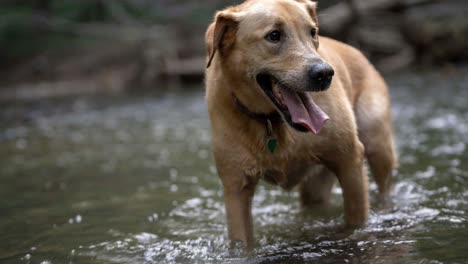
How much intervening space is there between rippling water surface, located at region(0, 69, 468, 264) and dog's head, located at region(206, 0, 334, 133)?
3.06ft

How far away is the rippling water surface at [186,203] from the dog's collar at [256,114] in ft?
2.78

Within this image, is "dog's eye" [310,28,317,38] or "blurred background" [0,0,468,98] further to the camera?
"blurred background" [0,0,468,98]

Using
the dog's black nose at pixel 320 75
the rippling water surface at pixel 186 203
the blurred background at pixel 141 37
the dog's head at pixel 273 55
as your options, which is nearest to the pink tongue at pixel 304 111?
the dog's head at pixel 273 55

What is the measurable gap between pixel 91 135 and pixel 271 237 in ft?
21.4

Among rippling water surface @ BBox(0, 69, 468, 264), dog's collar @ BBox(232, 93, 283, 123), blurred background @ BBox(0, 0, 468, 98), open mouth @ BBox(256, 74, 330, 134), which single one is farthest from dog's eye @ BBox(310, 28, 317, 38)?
blurred background @ BBox(0, 0, 468, 98)

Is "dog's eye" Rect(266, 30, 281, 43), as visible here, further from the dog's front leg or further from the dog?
the dog's front leg

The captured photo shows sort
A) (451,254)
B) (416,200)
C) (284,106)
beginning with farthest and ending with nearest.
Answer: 1. (416,200)
2. (284,106)
3. (451,254)

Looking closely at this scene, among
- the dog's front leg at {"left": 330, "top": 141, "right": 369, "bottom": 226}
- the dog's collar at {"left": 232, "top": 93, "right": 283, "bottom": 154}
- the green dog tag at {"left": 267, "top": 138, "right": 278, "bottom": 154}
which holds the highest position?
the dog's collar at {"left": 232, "top": 93, "right": 283, "bottom": 154}

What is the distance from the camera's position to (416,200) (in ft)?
17.4

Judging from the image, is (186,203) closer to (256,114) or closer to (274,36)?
(256,114)

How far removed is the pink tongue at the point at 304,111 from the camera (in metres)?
3.85

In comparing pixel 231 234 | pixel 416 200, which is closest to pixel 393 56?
pixel 416 200

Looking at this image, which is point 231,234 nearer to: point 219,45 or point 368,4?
point 219,45

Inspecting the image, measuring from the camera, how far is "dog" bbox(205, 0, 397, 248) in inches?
155
